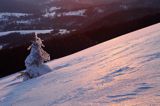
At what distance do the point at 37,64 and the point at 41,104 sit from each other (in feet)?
43.0

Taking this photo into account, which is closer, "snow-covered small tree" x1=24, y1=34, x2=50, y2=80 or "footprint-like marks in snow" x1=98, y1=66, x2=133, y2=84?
"footprint-like marks in snow" x1=98, y1=66, x2=133, y2=84

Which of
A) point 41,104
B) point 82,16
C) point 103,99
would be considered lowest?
point 82,16

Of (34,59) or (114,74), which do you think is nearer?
(114,74)

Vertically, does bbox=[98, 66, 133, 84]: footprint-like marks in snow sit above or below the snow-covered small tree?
above

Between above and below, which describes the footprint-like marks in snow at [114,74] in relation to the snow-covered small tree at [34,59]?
above

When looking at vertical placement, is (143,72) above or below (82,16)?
above

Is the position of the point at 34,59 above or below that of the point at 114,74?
below

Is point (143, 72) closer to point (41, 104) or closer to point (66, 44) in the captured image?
point (41, 104)

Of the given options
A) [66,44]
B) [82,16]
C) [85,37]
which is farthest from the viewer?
[82,16]

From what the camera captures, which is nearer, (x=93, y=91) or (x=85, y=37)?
(x=93, y=91)

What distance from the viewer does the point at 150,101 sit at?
5.25 m

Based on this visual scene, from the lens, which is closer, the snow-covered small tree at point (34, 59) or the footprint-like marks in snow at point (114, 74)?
the footprint-like marks in snow at point (114, 74)

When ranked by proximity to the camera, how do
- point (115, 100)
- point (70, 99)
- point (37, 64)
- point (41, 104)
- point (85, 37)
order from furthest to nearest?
point (85, 37) → point (37, 64) → point (41, 104) → point (70, 99) → point (115, 100)

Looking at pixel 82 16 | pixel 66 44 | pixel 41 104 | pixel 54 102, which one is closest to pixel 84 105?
pixel 54 102
